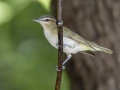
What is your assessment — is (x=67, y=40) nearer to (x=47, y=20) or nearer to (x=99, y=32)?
(x=47, y=20)

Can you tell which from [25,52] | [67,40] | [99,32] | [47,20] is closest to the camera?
[47,20]

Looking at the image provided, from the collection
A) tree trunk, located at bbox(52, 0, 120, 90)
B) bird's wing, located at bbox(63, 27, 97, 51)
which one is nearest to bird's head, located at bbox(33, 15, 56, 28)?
bird's wing, located at bbox(63, 27, 97, 51)

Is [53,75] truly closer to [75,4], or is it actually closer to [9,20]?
[9,20]

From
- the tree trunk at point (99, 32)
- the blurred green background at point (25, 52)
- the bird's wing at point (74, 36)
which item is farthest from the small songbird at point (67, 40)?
the blurred green background at point (25, 52)

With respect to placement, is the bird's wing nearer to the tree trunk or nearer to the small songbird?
the small songbird

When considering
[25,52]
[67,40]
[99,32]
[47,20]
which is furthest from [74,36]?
[25,52]
